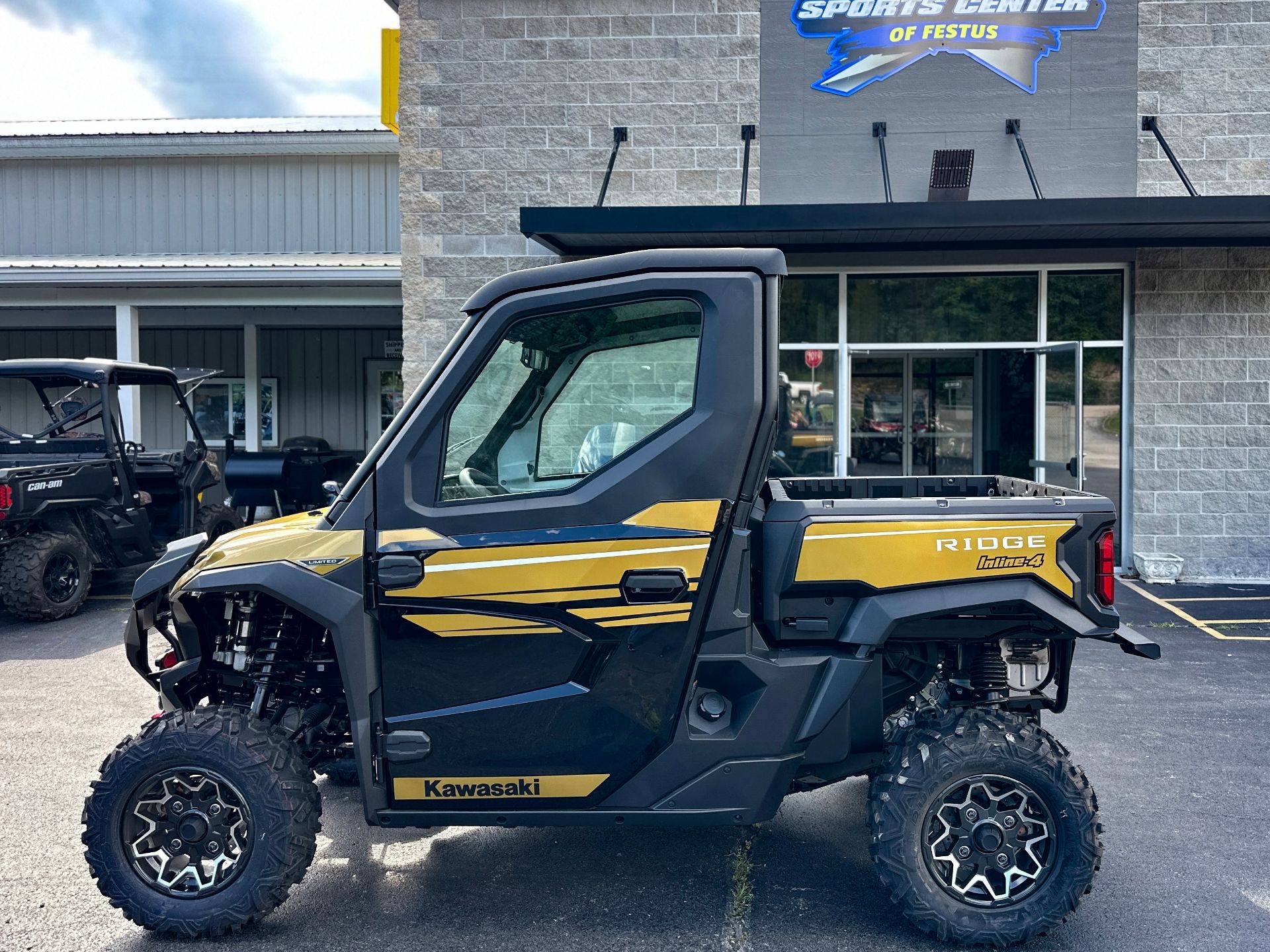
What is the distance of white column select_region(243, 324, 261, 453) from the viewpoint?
18641 mm

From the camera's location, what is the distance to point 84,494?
9.94 metres

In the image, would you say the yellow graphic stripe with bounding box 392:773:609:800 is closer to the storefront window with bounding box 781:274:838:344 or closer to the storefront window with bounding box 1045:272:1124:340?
the storefront window with bounding box 781:274:838:344

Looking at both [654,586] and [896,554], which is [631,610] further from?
[896,554]

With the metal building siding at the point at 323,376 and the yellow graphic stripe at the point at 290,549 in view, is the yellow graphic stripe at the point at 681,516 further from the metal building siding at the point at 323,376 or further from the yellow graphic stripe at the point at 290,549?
the metal building siding at the point at 323,376

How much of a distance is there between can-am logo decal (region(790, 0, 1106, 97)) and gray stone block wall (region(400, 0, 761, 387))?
0.85m

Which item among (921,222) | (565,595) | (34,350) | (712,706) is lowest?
(712,706)

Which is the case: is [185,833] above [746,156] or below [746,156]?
Answer: below

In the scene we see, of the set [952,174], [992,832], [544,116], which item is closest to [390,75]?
[544,116]

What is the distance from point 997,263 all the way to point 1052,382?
1421mm

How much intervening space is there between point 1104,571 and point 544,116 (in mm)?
9165

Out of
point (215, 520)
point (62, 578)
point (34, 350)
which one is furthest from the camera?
point (34, 350)

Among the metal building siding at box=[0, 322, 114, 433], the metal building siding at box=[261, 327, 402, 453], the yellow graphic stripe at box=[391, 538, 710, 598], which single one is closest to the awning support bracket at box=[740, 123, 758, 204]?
the yellow graphic stripe at box=[391, 538, 710, 598]

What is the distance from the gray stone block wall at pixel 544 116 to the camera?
11344 millimetres

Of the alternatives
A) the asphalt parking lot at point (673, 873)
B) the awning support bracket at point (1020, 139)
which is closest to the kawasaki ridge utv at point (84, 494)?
the asphalt parking lot at point (673, 873)
